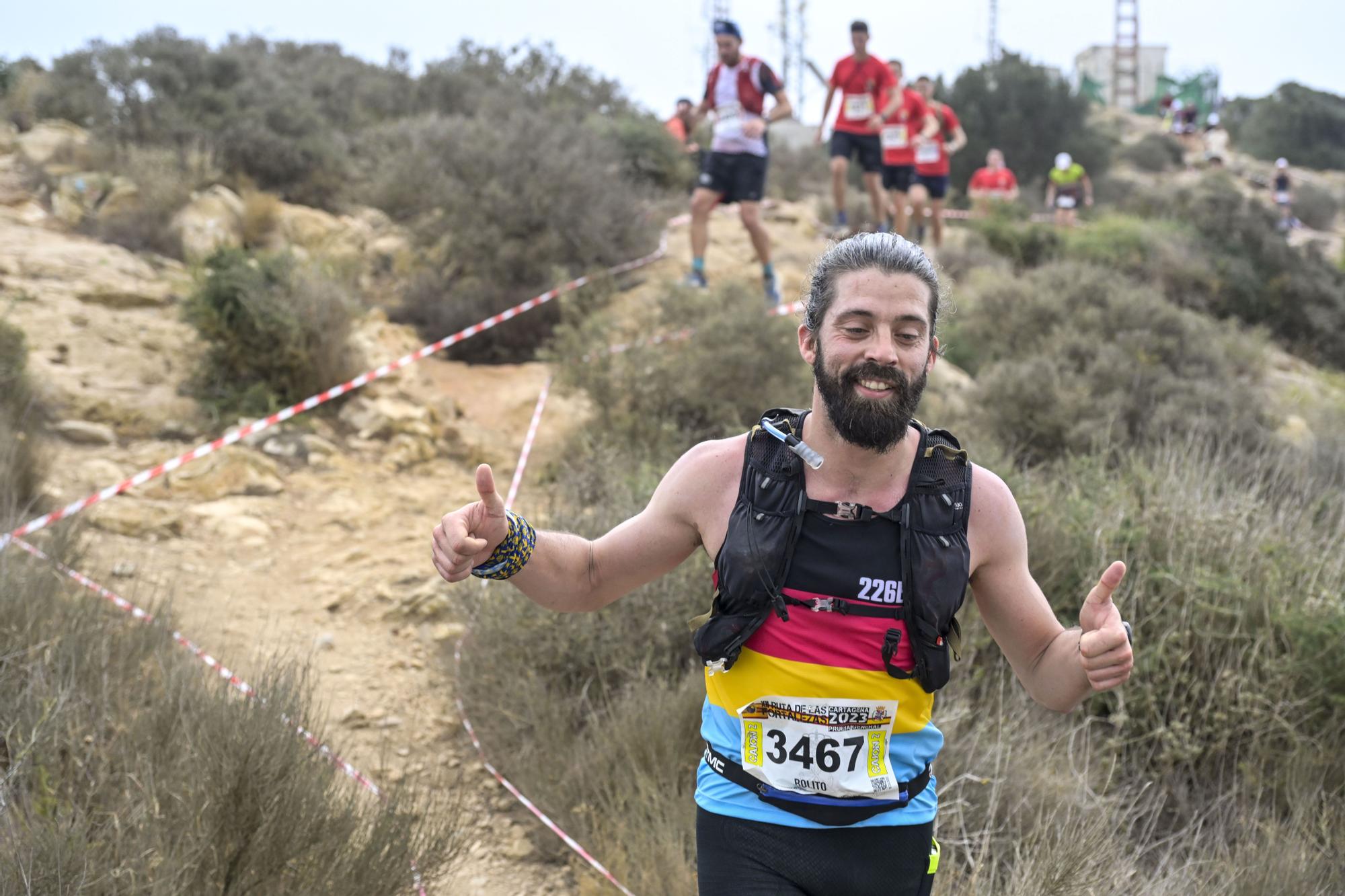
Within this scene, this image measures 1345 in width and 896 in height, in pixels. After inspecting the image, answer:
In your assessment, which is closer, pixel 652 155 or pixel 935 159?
pixel 935 159

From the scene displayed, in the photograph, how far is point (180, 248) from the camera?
10.0 meters

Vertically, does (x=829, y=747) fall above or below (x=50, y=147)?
below

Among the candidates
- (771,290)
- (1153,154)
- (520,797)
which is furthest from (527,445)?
(1153,154)

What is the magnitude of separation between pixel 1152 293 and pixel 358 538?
7565mm

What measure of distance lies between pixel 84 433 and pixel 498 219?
431 cm

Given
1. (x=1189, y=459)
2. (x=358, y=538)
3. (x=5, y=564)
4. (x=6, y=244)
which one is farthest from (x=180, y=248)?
(x=1189, y=459)

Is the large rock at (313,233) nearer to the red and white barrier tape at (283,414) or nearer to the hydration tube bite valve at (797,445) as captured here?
the red and white barrier tape at (283,414)

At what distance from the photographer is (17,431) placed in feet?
21.2

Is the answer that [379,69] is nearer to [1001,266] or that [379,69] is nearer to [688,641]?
[1001,266]

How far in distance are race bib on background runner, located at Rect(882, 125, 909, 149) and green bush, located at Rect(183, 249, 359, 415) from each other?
5773mm

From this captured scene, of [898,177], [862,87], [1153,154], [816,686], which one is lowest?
[816,686]

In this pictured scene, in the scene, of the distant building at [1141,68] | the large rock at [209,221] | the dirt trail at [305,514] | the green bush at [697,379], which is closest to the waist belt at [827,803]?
the dirt trail at [305,514]

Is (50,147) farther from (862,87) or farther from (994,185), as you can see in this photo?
(994,185)

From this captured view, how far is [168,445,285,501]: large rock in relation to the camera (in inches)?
250
